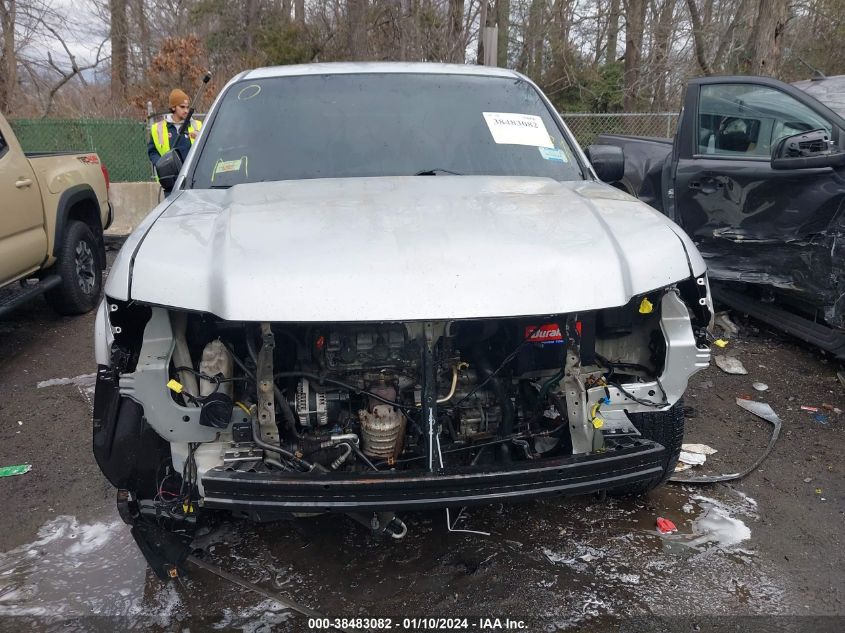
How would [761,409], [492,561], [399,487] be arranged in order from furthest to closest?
1. [761,409]
2. [492,561]
3. [399,487]

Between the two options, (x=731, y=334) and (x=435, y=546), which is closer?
(x=435, y=546)

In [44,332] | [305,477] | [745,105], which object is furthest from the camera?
[44,332]

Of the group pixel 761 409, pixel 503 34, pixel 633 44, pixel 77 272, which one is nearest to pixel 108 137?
pixel 77 272

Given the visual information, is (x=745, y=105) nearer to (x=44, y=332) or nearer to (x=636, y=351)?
(x=636, y=351)

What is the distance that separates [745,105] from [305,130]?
327 cm

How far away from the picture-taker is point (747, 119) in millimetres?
4891

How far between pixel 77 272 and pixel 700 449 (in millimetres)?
5205

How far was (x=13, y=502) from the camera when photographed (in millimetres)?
3281

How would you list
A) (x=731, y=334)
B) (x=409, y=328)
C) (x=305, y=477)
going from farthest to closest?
(x=731, y=334) → (x=409, y=328) → (x=305, y=477)

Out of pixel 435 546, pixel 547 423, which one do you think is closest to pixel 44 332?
pixel 435 546

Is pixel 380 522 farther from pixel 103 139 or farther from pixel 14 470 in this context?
pixel 103 139

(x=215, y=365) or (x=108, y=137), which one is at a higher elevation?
(x=108, y=137)

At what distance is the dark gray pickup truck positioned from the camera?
415cm

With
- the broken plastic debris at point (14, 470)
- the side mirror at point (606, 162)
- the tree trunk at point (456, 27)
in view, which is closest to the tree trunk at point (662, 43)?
the tree trunk at point (456, 27)
